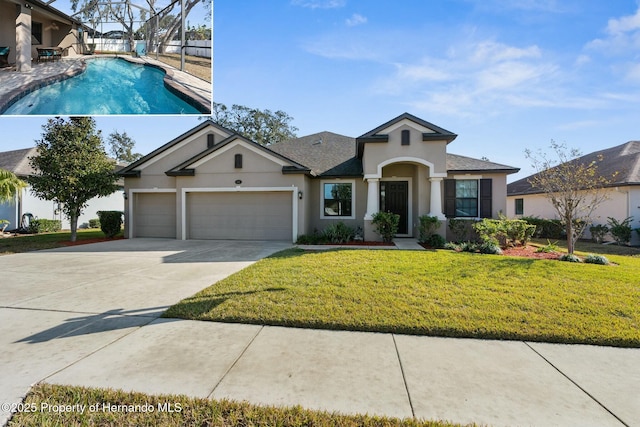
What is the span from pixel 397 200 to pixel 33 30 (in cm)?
1371

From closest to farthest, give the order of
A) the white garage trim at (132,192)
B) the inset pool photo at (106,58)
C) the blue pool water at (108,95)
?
the inset pool photo at (106,58) < the blue pool water at (108,95) < the white garage trim at (132,192)

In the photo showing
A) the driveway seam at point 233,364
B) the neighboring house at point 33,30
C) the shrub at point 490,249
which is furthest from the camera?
the shrub at point 490,249

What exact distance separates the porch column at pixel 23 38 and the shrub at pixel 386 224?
38.8ft

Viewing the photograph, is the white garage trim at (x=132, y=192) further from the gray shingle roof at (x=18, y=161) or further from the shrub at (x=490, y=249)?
the shrub at (x=490, y=249)

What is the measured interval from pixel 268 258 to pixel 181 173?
7.37 metres

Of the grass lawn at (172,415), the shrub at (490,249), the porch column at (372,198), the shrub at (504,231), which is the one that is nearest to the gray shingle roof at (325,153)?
the porch column at (372,198)

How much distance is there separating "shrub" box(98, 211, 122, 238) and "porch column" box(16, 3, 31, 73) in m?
7.17

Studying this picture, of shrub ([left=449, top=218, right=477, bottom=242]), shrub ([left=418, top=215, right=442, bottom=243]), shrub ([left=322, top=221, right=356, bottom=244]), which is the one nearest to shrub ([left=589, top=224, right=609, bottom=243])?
shrub ([left=449, top=218, right=477, bottom=242])

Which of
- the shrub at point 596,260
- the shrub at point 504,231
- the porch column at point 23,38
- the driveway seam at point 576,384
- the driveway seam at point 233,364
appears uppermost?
the porch column at point 23,38

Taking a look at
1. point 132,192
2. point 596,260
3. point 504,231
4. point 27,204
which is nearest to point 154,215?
point 132,192

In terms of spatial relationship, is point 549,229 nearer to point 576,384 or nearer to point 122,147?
point 576,384

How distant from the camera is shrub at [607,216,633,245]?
14.3 metres

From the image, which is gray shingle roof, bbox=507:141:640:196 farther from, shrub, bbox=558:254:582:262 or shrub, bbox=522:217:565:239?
shrub, bbox=558:254:582:262

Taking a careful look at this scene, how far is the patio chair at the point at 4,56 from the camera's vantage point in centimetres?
876
